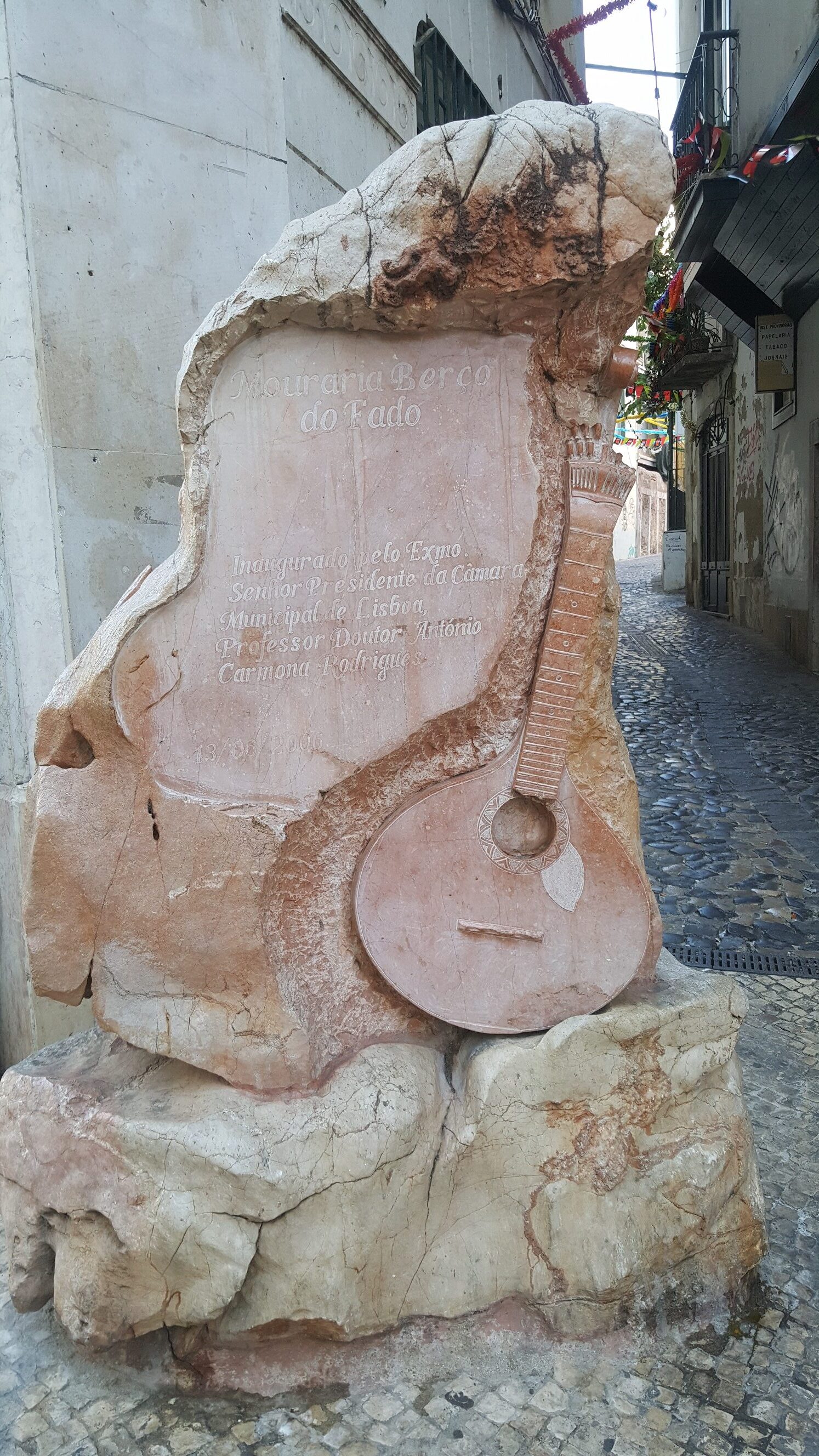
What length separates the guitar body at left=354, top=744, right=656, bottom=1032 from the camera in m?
2.31

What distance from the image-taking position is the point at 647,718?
788cm

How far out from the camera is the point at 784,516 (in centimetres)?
1091

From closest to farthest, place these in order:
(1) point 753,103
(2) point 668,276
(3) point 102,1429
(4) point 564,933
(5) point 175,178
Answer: (3) point 102,1429 → (4) point 564,933 → (5) point 175,178 → (1) point 753,103 → (2) point 668,276

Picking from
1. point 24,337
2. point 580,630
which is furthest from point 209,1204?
point 24,337

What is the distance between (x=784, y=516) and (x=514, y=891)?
9739mm

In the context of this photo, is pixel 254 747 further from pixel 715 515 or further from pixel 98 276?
pixel 715 515

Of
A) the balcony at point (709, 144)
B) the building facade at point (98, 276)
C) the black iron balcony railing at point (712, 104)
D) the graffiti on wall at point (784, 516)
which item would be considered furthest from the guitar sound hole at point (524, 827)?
the graffiti on wall at point (784, 516)

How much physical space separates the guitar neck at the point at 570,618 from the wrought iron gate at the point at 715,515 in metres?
12.6

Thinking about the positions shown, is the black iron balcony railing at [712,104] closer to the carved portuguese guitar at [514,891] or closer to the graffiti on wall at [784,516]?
the graffiti on wall at [784,516]

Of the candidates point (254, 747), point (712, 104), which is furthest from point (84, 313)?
point (712, 104)

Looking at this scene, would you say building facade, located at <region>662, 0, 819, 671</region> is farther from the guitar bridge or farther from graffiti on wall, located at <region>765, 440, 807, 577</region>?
the guitar bridge

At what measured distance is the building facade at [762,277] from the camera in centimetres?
794

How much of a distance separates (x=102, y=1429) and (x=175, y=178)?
374cm

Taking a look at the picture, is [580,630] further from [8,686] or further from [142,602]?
[8,686]
